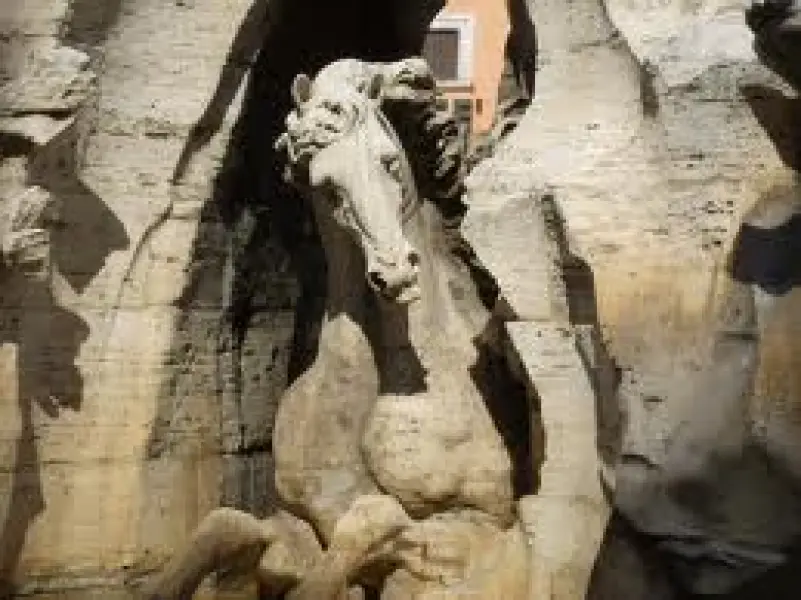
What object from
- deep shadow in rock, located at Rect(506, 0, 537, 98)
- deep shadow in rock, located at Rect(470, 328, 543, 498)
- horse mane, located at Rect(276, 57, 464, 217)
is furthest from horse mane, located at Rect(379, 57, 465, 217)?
deep shadow in rock, located at Rect(470, 328, 543, 498)

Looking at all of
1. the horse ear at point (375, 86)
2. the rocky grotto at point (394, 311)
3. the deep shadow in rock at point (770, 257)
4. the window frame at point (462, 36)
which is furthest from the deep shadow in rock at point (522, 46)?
the window frame at point (462, 36)

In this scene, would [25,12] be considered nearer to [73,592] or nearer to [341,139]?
[341,139]

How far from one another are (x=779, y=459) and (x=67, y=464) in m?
1.90

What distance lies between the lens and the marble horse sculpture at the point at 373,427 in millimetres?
3641

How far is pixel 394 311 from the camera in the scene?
3.79 meters

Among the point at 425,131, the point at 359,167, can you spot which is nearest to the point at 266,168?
the point at 425,131

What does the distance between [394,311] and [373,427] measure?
260 mm

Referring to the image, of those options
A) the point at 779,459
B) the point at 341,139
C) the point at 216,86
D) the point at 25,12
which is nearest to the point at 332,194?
the point at 341,139

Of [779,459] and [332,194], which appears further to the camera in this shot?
[332,194]

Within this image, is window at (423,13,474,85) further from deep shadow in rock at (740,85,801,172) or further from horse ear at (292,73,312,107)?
deep shadow in rock at (740,85,801,172)

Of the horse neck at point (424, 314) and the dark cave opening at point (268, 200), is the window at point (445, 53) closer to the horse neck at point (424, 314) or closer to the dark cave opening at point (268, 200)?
the dark cave opening at point (268, 200)

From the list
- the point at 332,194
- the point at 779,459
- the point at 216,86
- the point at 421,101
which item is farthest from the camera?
the point at 216,86

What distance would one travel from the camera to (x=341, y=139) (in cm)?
366

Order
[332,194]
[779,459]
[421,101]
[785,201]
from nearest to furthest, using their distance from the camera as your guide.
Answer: [779,459], [785,201], [332,194], [421,101]
